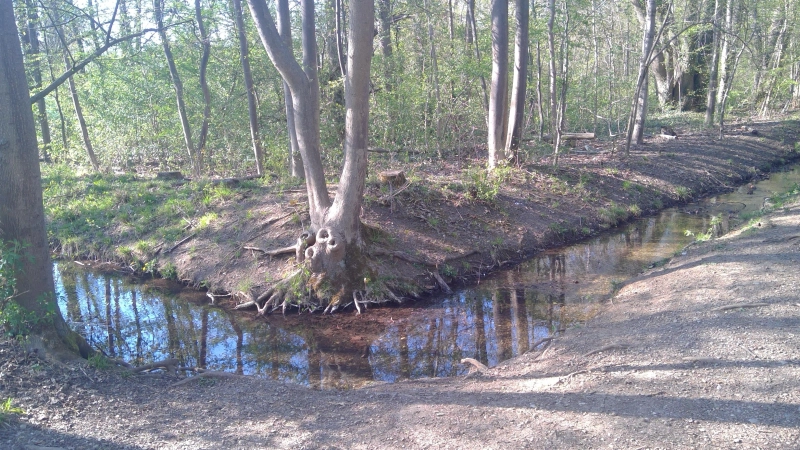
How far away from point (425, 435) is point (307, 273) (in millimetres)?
6081

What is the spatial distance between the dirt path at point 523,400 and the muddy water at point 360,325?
1.36 m

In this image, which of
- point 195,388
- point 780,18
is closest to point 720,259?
point 195,388

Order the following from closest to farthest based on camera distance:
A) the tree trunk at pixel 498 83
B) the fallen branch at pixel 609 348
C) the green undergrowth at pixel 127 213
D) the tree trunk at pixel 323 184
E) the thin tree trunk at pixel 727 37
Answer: the fallen branch at pixel 609 348, the tree trunk at pixel 323 184, the green undergrowth at pixel 127 213, the tree trunk at pixel 498 83, the thin tree trunk at pixel 727 37

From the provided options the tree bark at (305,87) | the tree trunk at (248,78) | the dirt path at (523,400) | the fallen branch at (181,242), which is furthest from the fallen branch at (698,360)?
the tree trunk at (248,78)

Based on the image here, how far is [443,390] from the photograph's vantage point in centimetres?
658

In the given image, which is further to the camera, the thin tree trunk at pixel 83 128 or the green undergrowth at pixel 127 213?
the thin tree trunk at pixel 83 128

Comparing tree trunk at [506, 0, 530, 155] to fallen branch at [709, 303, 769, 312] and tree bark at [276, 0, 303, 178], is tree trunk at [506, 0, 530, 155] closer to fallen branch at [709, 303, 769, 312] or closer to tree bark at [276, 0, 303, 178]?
tree bark at [276, 0, 303, 178]

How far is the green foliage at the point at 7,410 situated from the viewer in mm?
5050

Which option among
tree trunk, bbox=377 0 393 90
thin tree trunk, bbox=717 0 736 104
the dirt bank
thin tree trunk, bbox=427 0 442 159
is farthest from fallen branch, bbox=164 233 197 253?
thin tree trunk, bbox=717 0 736 104

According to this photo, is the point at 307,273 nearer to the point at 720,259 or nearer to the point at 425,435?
the point at 425,435

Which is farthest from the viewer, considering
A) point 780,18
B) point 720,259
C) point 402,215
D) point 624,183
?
point 780,18

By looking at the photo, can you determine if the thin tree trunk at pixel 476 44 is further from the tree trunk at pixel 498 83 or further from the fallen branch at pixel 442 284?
the fallen branch at pixel 442 284

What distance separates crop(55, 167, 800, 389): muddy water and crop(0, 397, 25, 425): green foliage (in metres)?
3.43

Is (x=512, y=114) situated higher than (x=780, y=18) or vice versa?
(x=780, y=18)
